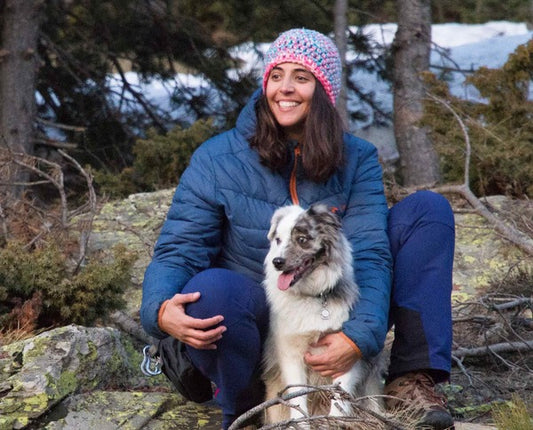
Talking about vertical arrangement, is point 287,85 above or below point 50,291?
above

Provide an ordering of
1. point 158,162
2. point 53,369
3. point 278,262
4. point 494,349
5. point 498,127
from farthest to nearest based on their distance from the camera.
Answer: point 158,162 → point 498,127 → point 494,349 → point 53,369 → point 278,262

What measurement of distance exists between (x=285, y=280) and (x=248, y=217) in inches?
16.9

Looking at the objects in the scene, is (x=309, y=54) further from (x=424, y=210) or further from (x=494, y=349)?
(x=494, y=349)

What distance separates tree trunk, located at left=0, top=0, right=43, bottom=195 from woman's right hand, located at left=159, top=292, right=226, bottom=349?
5435 millimetres

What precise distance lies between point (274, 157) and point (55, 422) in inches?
59.9

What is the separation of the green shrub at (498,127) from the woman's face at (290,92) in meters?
3.20

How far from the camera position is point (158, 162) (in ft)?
26.6

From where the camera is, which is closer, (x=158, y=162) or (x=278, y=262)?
(x=278, y=262)

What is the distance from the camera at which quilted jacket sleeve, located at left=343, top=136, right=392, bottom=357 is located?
336 centimetres

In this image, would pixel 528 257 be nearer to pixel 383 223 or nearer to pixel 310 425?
pixel 383 223

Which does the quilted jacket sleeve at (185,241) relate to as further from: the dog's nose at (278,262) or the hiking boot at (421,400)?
the hiking boot at (421,400)

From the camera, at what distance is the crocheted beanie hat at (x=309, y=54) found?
3.73 metres

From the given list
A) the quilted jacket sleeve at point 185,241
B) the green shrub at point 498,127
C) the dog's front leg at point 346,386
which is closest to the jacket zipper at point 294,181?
the quilted jacket sleeve at point 185,241

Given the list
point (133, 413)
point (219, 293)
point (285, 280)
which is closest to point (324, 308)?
point (285, 280)
